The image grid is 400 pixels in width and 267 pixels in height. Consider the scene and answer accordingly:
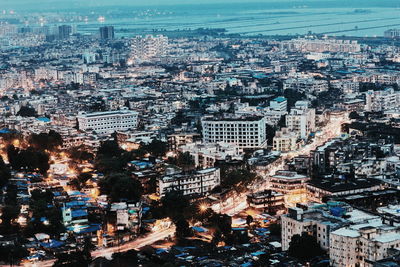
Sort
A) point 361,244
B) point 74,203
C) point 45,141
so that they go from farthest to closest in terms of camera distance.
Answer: point 45,141 → point 74,203 → point 361,244

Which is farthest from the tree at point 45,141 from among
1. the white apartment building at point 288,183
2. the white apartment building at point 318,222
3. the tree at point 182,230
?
the white apartment building at point 318,222

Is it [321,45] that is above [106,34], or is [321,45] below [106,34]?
below

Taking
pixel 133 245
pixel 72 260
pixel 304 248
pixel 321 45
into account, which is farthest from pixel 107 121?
pixel 321 45

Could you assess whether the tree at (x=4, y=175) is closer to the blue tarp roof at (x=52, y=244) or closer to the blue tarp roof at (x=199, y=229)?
the blue tarp roof at (x=52, y=244)

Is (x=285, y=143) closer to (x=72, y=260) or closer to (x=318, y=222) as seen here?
(x=318, y=222)

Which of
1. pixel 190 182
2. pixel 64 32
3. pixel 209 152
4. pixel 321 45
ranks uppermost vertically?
pixel 64 32

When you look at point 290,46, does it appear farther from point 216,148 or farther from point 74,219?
point 74,219

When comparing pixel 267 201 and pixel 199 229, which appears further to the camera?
pixel 267 201
